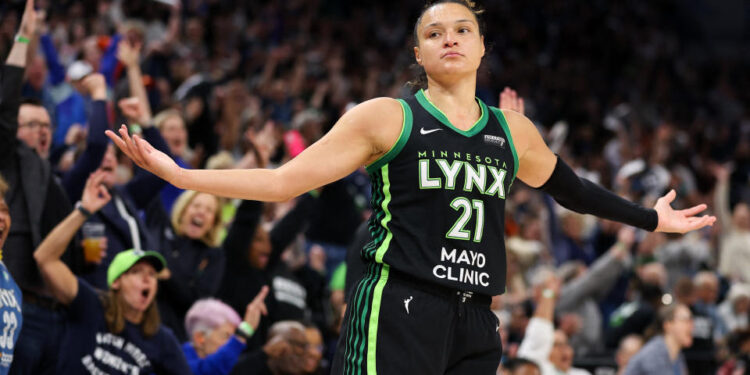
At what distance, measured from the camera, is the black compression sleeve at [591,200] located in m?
3.31

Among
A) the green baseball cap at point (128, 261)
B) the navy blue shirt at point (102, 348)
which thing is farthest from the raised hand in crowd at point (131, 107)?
the navy blue shirt at point (102, 348)

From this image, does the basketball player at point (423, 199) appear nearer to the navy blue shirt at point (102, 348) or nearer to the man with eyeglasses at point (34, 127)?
the navy blue shirt at point (102, 348)

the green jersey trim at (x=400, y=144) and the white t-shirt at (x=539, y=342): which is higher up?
the white t-shirt at (x=539, y=342)

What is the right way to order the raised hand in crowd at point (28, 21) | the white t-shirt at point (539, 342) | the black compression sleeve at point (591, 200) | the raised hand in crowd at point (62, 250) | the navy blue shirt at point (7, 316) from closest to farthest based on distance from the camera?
the black compression sleeve at point (591, 200) < the navy blue shirt at point (7, 316) < the raised hand in crowd at point (62, 250) < the raised hand in crowd at point (28, 21) < the white t-shirt at point (539, 342)

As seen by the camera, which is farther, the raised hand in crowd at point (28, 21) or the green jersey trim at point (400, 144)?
the raised hand in crowd at point (28, 21)

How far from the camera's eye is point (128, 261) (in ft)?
15.6

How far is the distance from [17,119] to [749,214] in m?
7.96

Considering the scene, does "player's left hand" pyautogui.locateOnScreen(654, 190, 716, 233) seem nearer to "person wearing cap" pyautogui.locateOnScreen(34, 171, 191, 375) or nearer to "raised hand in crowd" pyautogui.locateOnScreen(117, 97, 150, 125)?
"person wearing cap" pyautogui.locateOnScreen(34, 171, 191, 375)

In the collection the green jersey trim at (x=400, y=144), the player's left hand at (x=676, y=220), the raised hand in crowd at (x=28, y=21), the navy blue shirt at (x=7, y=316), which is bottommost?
the navy blue shirt at (x=7, y=316)

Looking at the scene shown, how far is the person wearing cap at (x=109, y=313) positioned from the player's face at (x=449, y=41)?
207 centimetres

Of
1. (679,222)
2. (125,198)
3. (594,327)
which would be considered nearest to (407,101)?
(679,222)

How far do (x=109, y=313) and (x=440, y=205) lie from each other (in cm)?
237

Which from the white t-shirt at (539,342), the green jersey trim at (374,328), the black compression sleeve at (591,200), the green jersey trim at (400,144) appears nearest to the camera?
the green jersey trim at (374,328)

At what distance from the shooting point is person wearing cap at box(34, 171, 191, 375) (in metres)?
4.43
